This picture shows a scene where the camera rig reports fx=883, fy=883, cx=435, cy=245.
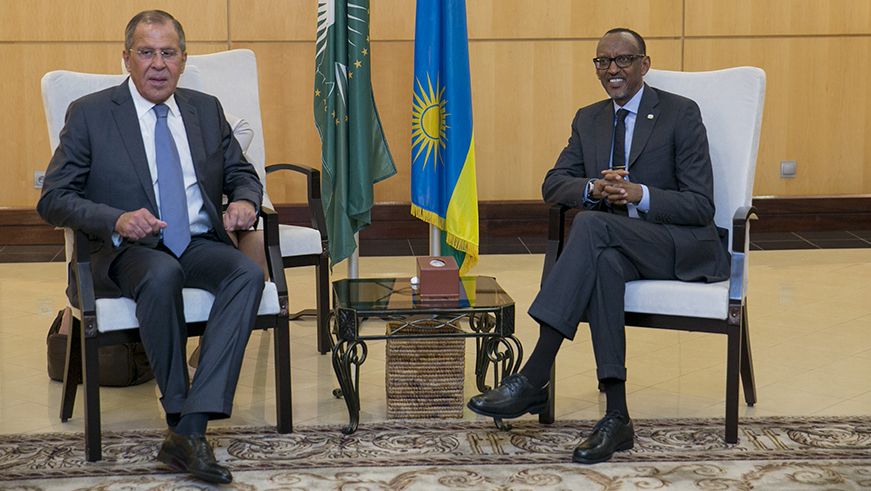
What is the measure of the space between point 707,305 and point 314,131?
14.4 feet

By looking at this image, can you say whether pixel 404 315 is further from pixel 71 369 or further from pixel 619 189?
pixel 71 369

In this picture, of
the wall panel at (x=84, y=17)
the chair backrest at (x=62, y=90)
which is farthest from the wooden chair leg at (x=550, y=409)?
the wall panel at (x=84, y=17)

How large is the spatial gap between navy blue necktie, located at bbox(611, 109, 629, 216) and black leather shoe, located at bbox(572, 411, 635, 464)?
0.79 m

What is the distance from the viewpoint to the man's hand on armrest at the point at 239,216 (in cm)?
287

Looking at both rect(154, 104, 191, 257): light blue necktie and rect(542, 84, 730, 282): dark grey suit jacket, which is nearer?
rect(154, 104, 191, 257): light blue necktie

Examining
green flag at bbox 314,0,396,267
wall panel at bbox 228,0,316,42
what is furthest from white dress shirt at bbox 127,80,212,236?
wall panel at bbox 228,0,316,42

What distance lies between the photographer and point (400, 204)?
6707 millimetres

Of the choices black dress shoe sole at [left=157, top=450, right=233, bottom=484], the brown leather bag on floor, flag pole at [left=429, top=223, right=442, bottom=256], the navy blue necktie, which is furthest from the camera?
flag pole at [left=429, top=223, right=442, bottom=256]

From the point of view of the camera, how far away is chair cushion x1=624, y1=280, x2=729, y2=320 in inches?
107

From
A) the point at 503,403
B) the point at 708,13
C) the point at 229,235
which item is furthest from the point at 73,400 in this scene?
the point at 708,13

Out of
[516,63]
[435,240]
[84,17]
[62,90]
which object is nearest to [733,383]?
[435,240]

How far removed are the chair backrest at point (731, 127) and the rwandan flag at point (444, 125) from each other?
121 cm

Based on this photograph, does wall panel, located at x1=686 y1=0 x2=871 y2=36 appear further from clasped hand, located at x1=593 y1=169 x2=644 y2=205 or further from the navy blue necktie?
clasped hand, located at x1=593 y1=169 x2=644 y2=205

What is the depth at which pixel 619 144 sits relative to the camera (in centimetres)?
318
